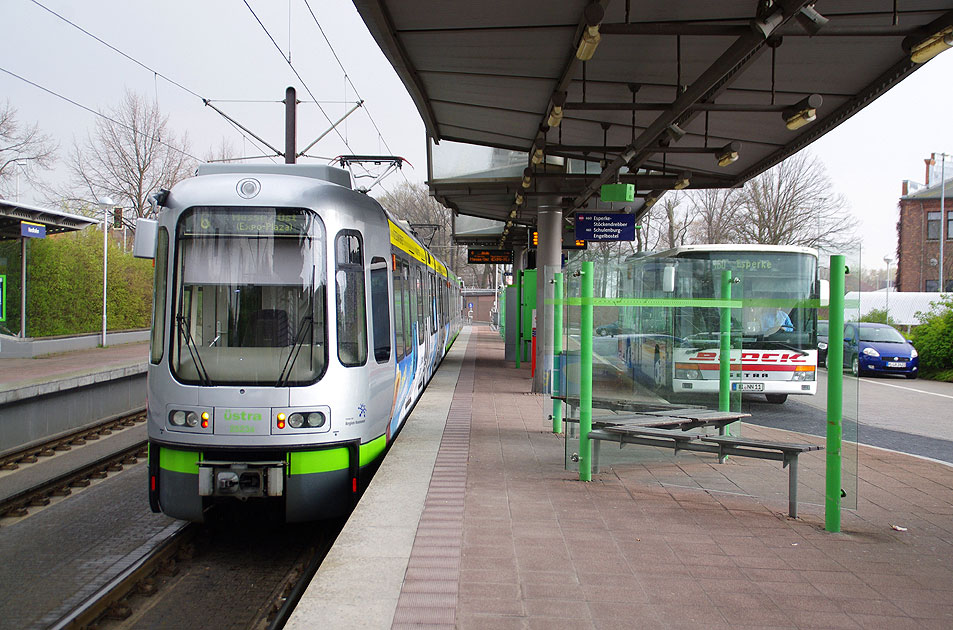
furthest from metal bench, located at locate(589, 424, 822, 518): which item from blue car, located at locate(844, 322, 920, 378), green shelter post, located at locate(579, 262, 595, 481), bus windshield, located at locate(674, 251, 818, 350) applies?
blue car, located at locate(844, 322, 920, 378)

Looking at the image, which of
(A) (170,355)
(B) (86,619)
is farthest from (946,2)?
(B) (86,619)

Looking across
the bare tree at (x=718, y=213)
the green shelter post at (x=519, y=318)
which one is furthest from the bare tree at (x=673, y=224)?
the green shelter post at (x=519, y=318)

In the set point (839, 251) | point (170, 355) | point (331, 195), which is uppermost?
point (331, 195)

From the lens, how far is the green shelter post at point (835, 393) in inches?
203

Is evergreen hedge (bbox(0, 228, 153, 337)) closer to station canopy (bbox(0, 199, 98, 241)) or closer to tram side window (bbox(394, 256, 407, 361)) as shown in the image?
station canopy (bbox(0, 199, 98, 241))

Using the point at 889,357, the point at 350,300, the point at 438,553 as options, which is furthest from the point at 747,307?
the point at 889,357

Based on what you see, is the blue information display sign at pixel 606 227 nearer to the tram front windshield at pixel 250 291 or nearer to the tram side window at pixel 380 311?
the tram side window at pixel 380 311

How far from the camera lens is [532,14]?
6.29 m

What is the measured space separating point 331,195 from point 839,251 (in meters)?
3.98

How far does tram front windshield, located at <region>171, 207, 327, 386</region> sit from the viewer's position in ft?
17.9

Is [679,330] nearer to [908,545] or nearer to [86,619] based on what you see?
[908,545]

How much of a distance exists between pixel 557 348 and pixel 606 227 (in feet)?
15.4

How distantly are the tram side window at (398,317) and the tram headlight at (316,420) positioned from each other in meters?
1.75

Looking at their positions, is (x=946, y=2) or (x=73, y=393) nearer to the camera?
(x=946, y=2)
